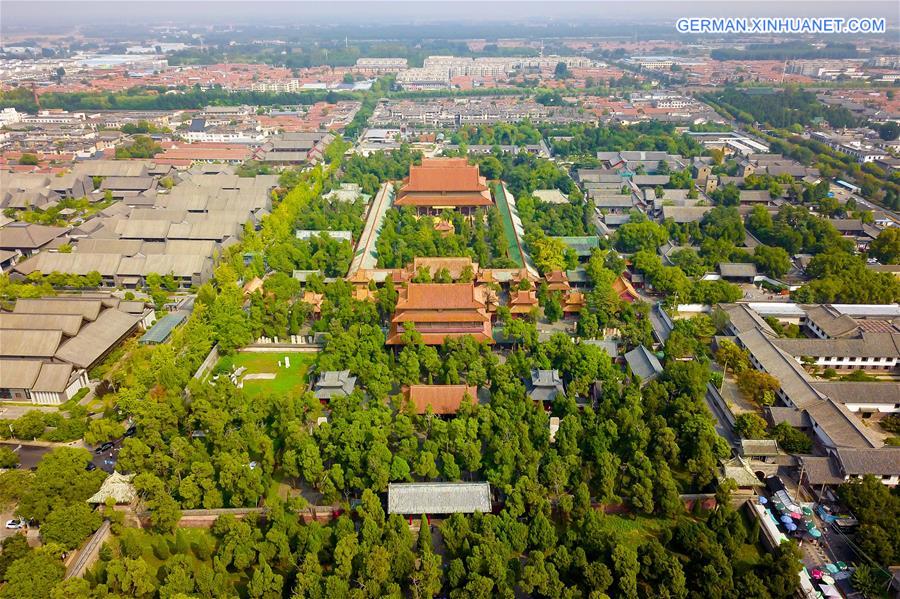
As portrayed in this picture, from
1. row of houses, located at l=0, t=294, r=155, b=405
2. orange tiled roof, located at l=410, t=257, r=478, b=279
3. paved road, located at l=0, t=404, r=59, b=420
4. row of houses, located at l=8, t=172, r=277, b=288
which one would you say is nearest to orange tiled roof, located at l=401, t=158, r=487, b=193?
orange tiled roof, located at l=410, t=257, r=478, b=279

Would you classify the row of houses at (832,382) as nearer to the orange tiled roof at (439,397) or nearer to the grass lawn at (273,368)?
the orange tiled roof at (439,397)

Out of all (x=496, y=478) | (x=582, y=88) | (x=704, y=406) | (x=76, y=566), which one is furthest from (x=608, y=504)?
(x=582, y=88)

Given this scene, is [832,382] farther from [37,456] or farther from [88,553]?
[37,456]

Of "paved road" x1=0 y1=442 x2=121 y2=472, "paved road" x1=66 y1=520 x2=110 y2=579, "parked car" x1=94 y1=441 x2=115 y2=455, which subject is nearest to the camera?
"paved road" x1=66 y1=520 x2=110 y2=579

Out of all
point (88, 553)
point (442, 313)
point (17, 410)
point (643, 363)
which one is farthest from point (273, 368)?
point (643, 363)

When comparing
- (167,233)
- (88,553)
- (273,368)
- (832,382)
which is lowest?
(273,368)

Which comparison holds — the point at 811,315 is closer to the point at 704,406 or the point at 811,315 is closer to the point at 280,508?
the point at 704,406

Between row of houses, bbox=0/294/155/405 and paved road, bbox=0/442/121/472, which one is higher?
row of houses, bbox=0/294/155/405

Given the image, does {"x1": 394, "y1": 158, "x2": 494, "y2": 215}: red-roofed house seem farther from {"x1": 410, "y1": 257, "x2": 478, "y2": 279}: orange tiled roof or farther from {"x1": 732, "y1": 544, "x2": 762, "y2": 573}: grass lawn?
{"x1": 732, "y1": 544, "x2": 762, "y2": 573}: grass lawn

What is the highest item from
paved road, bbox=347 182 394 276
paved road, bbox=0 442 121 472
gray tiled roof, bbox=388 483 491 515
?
paved road, bbox=347 182 394 276
